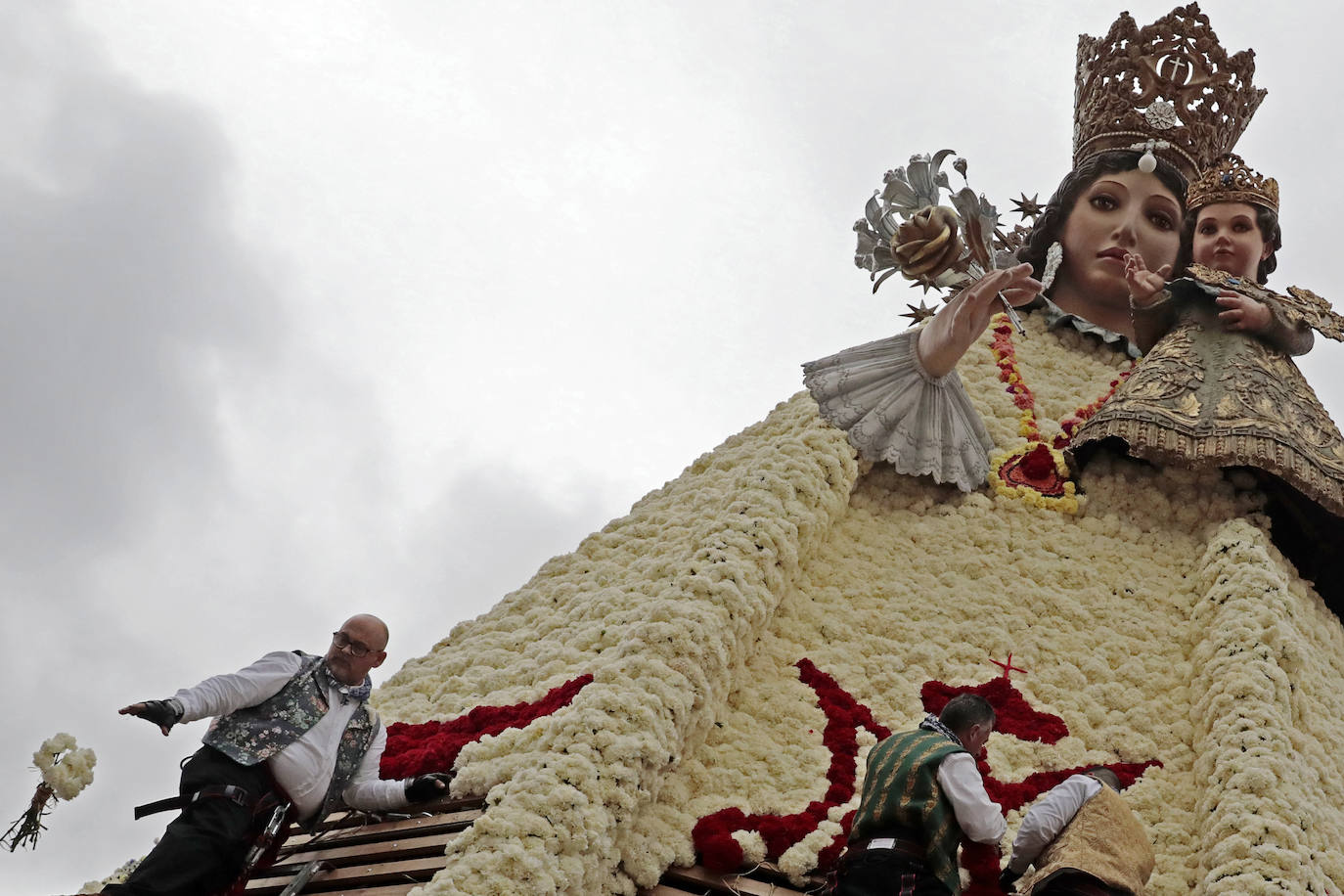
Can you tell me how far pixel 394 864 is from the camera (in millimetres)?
6582

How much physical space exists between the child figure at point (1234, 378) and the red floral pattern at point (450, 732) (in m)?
3.58

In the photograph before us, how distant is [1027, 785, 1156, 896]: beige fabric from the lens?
5840 mm

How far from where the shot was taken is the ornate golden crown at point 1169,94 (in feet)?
39.4

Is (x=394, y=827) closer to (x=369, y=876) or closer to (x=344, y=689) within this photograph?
(x=369, y=876)

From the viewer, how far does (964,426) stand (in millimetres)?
9438

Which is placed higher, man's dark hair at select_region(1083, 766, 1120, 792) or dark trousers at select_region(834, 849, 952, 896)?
man's dark hair at select_region(1083, 766, 1120, 792)

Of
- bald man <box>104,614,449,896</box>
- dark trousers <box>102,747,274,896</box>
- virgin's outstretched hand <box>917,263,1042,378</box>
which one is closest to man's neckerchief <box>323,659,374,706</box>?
bald man <box>104,614,449,896</box>

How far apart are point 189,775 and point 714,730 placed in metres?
2.29

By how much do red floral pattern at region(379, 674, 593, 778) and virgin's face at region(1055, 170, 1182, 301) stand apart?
5869 millimetres

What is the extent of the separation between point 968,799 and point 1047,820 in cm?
60

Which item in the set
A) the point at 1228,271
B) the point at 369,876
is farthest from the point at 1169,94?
the point at 369,876

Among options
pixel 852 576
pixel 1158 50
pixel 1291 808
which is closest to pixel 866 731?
pixel 852 576

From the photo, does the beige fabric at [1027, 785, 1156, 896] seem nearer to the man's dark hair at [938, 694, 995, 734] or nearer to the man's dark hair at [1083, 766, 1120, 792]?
the man's dark hair at [1083, 766, 1120, 792]

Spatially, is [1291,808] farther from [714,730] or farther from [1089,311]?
[1089,311]
